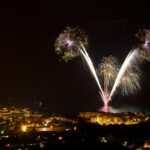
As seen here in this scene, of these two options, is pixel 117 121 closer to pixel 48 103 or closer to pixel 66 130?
pixel 66 130

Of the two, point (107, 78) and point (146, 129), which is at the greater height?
point (107, 78)

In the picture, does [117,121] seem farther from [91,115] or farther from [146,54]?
[146,54]

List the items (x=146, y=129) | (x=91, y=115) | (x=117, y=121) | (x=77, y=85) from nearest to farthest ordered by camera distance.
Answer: (x=146, y=129)
(x=117, y=121)
(x=91, y=115)
(x=77, y=85)

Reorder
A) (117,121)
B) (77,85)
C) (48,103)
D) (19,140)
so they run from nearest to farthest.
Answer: (19,140)
(117,121)
(48,103)
(77,85)

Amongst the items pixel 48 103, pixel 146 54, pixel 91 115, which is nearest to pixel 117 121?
pixel 91 115

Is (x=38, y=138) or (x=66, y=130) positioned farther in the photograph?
(x=66, y=130)

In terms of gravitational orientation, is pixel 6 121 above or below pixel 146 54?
below

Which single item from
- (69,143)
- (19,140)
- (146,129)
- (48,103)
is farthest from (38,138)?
(48,103)

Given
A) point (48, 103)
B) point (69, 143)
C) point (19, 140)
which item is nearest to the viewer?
point (69, 143)

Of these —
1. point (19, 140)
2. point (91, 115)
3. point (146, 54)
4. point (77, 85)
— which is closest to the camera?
point (19, 140)
